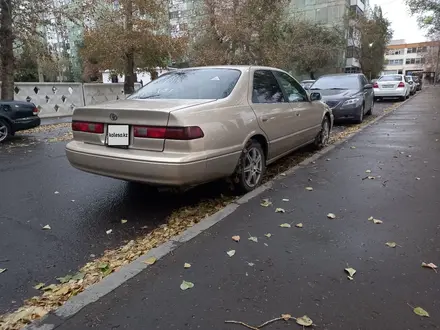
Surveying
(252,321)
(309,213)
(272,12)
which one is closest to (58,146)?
(309,213)

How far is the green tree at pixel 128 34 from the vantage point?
1587 centimetres

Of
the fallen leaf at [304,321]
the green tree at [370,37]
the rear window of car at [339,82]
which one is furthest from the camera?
the green tree at [370,37]

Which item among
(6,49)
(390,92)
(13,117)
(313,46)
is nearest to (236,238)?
(13,117)

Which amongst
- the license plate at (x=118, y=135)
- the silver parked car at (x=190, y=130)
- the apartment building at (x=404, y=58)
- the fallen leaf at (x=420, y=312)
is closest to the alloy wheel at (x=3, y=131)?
the silver parked car at (x=190, y=130)

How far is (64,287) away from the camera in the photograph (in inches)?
103

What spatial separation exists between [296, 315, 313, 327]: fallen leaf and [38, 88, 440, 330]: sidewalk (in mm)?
41

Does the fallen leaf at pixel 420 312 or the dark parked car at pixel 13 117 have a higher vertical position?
the dark parked car at pixel 13 117

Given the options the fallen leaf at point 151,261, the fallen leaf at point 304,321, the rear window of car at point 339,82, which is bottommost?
the fallen leaf at point 304,321

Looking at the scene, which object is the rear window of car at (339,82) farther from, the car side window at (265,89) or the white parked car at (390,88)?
the white parked car at (390,88)

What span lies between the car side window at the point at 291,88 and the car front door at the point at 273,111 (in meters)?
0.20

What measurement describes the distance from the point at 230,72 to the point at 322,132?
126 inches

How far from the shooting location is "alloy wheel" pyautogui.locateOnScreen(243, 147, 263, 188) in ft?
14.5

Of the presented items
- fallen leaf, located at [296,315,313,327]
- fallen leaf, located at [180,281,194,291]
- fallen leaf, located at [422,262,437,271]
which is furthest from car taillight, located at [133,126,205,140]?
fallen leaf, located at [422,262,437,271]

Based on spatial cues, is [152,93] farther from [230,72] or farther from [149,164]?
[149,164]
